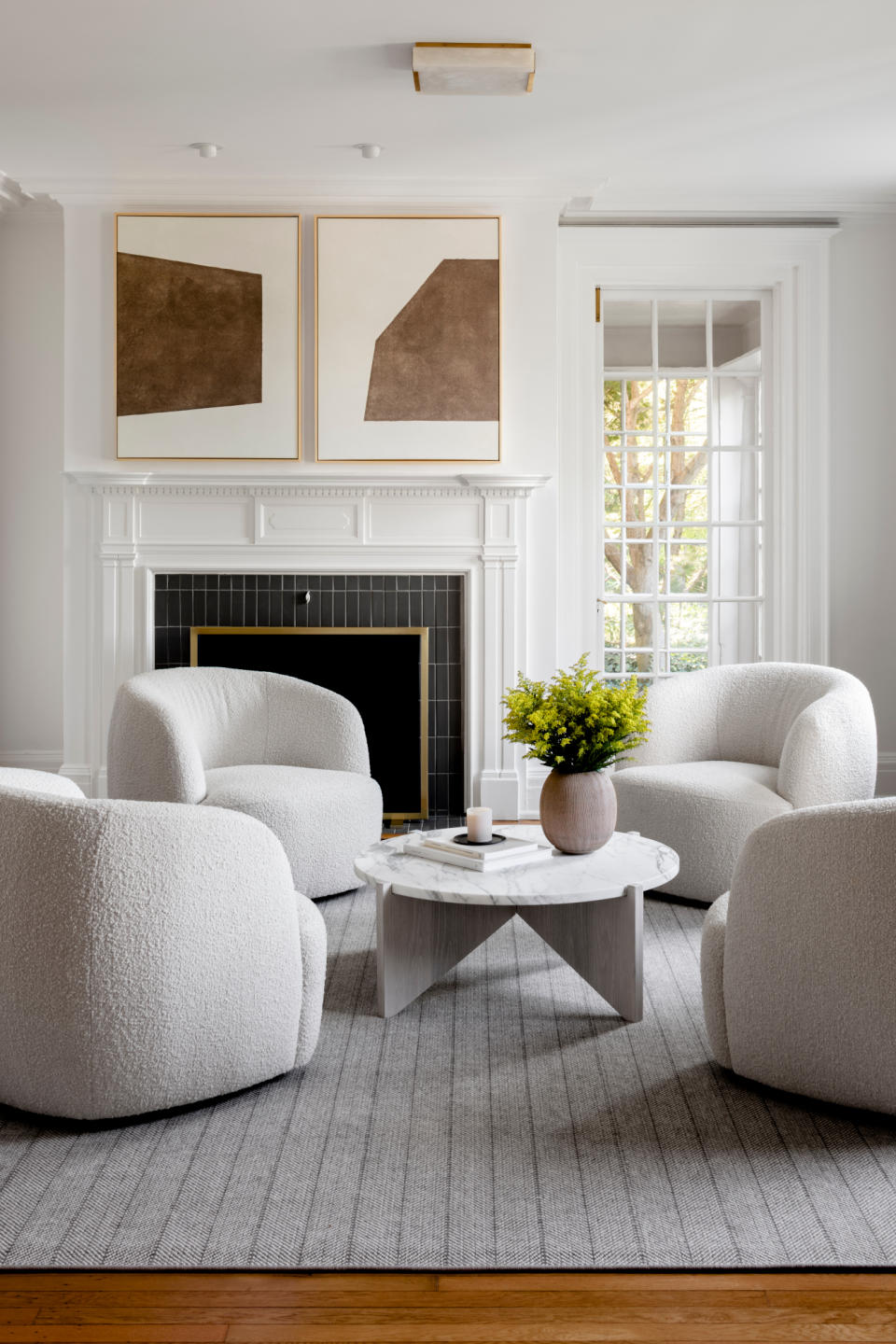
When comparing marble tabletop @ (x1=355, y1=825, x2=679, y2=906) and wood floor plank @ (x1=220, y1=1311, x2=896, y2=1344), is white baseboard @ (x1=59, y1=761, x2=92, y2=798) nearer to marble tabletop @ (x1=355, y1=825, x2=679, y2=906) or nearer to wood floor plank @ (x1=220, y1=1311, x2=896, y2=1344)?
marble tabletop @ (x1=355, y1=825, x2=679, y2=906)

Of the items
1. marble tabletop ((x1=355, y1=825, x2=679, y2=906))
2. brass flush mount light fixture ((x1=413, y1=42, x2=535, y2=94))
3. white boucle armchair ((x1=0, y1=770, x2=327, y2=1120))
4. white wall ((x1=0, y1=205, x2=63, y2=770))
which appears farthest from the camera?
white wall ((x1=0, y1=205, x2=63, y2=770))

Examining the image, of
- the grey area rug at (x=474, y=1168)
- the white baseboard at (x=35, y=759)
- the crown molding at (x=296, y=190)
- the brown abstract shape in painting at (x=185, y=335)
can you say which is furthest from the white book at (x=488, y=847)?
the crown molding at (x=296, y=190)

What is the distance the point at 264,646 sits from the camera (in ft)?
15.9

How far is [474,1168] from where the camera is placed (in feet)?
6.33

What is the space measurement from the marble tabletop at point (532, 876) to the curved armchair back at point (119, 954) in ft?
1.68

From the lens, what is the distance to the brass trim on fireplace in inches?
189

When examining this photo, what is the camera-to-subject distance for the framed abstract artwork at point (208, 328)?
4.72m

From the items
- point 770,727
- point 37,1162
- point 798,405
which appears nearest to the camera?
point 37,1162

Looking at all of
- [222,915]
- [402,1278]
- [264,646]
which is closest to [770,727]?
[264,646]

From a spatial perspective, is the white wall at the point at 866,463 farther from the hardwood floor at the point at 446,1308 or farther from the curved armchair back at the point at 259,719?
the hardwood floor at the point at 446,1308

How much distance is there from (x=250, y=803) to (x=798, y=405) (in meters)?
3.20

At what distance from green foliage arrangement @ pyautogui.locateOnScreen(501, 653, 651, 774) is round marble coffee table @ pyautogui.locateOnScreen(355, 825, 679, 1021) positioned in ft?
0.83

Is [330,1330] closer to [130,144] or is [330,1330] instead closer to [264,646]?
[264,646]

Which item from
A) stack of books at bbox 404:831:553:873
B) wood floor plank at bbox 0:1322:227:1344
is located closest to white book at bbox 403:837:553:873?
stack of books at bbox 404:831:553:873
